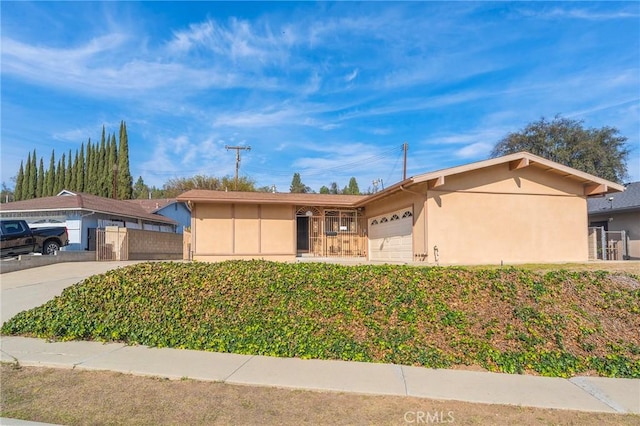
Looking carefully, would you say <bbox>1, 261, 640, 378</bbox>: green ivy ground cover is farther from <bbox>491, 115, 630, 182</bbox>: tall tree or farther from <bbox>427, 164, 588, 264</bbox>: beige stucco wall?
<bbox>491, 115, 630, 182</bbox>: tall tree

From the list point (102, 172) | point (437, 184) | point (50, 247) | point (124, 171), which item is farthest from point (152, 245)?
point (102, 172)

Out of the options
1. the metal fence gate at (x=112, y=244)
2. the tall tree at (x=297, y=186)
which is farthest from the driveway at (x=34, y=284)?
the tall tree at (x=297, y=186)

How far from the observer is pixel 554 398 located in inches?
173

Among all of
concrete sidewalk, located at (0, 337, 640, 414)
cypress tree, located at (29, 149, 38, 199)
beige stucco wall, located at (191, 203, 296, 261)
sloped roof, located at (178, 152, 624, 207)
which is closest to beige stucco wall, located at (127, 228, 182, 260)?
beige stucco wall, located at (191, 203, 296, 261)

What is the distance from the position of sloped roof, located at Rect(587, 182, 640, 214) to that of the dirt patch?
1966 centimetres

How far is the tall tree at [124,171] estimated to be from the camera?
4525cm

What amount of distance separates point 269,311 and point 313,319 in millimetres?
716

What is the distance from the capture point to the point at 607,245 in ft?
62.0

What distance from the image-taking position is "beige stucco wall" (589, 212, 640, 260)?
63.5 ft

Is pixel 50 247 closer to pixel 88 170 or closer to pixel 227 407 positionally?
pixel 227 407

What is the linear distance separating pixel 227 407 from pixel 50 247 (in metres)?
16.5

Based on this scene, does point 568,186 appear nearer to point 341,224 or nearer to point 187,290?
point 341,224

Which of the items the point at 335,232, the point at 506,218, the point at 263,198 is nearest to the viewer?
the point at 506,218

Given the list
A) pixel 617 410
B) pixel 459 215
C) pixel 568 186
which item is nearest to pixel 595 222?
pixel 568 186
